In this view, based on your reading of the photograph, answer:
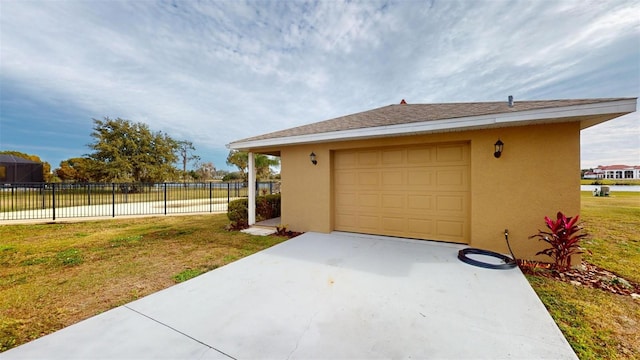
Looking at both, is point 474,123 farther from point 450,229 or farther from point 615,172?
point 615,172

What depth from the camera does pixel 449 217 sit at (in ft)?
16.9

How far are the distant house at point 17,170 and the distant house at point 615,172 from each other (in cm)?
8435

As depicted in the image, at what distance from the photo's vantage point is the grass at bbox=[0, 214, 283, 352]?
2.72 meters

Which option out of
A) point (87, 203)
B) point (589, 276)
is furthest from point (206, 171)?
point (589, 276)

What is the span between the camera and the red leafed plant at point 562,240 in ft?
12.4

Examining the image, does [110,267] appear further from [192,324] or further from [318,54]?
[318,54]

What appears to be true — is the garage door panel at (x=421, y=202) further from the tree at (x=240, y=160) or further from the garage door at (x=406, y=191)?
the tree at (x=240, y=160)

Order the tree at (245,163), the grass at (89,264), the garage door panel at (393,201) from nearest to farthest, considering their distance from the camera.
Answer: the grass at (89,264)
the garage door panel at (393,201)
the tree at (245,163)

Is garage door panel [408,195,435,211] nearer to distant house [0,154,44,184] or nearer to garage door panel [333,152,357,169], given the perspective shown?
garage door panel [333,152,357,169]

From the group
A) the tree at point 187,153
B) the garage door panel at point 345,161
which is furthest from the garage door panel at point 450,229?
the tree at point 187,153

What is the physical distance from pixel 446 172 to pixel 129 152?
2907cm

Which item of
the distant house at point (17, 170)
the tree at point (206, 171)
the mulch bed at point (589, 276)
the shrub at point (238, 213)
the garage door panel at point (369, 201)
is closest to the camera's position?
the mulch bed at point (589, 276)

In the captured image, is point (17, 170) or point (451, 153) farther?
point (17, 170)

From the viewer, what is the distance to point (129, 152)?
23.5m
